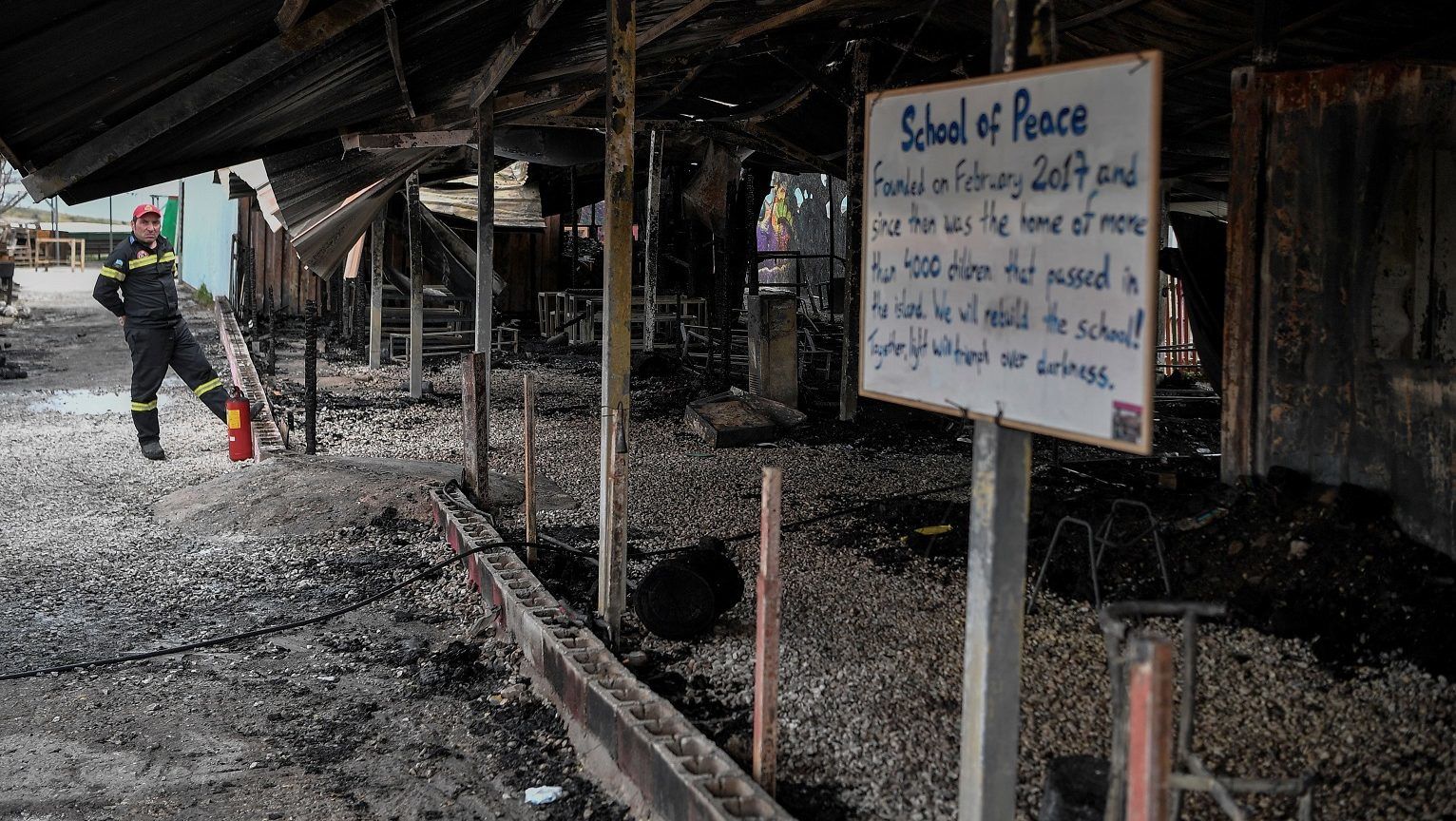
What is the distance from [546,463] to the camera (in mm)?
9344

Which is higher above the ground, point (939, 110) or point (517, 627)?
point (939, 110)

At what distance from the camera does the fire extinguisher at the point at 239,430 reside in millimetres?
9359

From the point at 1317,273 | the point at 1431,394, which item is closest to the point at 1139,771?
the point at 1431,394

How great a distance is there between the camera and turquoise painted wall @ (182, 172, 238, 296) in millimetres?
25375

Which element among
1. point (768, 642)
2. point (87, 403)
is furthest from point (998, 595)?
point (87, 403)

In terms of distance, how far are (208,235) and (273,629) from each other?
26160 millimetres

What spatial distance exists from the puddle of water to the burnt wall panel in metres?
10.9

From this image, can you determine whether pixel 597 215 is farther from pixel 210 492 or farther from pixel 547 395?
pixel 210 492

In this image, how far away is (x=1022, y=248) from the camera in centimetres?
250

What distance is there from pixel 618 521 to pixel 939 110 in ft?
9.52

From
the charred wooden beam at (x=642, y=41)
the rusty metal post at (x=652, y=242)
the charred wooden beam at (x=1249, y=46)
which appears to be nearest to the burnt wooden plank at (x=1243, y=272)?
the charred wooden beam at (x=1249, y=46)

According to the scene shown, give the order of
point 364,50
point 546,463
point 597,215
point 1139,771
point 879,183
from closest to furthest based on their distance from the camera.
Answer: point 1139,771 → point 879,183 → point 364,50 → point 546,463 → point 597,215

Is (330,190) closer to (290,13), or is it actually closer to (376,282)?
(376,282)

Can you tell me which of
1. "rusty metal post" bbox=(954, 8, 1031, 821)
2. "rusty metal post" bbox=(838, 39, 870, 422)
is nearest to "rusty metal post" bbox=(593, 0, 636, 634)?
"rusty metal post" bbox=(954, 8, 1031, 821)
